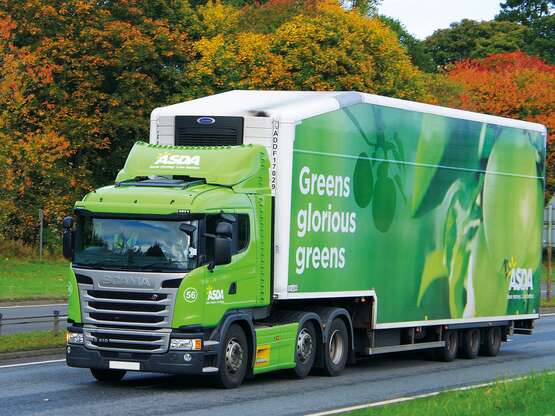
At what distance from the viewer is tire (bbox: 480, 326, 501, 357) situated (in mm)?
26656

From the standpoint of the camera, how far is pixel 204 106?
20344 mm

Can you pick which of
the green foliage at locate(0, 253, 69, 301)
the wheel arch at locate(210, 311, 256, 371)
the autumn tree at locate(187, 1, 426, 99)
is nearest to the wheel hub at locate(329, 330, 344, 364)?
the wheel arch at locate(210, 311, 256, 371)

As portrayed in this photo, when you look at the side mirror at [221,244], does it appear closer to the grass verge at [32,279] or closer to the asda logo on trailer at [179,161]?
the asda logo on trailer at [179,161]

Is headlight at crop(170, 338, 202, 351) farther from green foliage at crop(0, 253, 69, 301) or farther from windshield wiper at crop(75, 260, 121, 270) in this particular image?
green foliage at crop(0, 253, 69, 301)

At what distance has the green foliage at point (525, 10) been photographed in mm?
114688

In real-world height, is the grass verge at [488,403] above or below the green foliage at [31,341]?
above

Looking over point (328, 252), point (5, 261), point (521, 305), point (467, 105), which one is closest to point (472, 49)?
point (467, 105)

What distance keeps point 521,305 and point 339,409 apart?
11.4 meters

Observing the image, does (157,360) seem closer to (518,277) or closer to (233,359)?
(233,359)

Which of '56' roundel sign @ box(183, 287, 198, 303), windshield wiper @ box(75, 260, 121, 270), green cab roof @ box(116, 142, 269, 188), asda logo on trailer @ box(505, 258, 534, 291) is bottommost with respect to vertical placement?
asda logo on trailer @ box(505, 258, 534, 291)

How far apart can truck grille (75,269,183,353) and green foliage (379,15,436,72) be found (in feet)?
269

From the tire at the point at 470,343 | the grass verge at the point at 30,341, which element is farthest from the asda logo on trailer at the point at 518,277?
the grass verge at the point at 30,341

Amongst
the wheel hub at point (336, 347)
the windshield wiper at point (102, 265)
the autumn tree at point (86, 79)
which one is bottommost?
the wheel hub at point (336, 347)

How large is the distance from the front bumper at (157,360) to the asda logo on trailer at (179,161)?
2.79 meters
